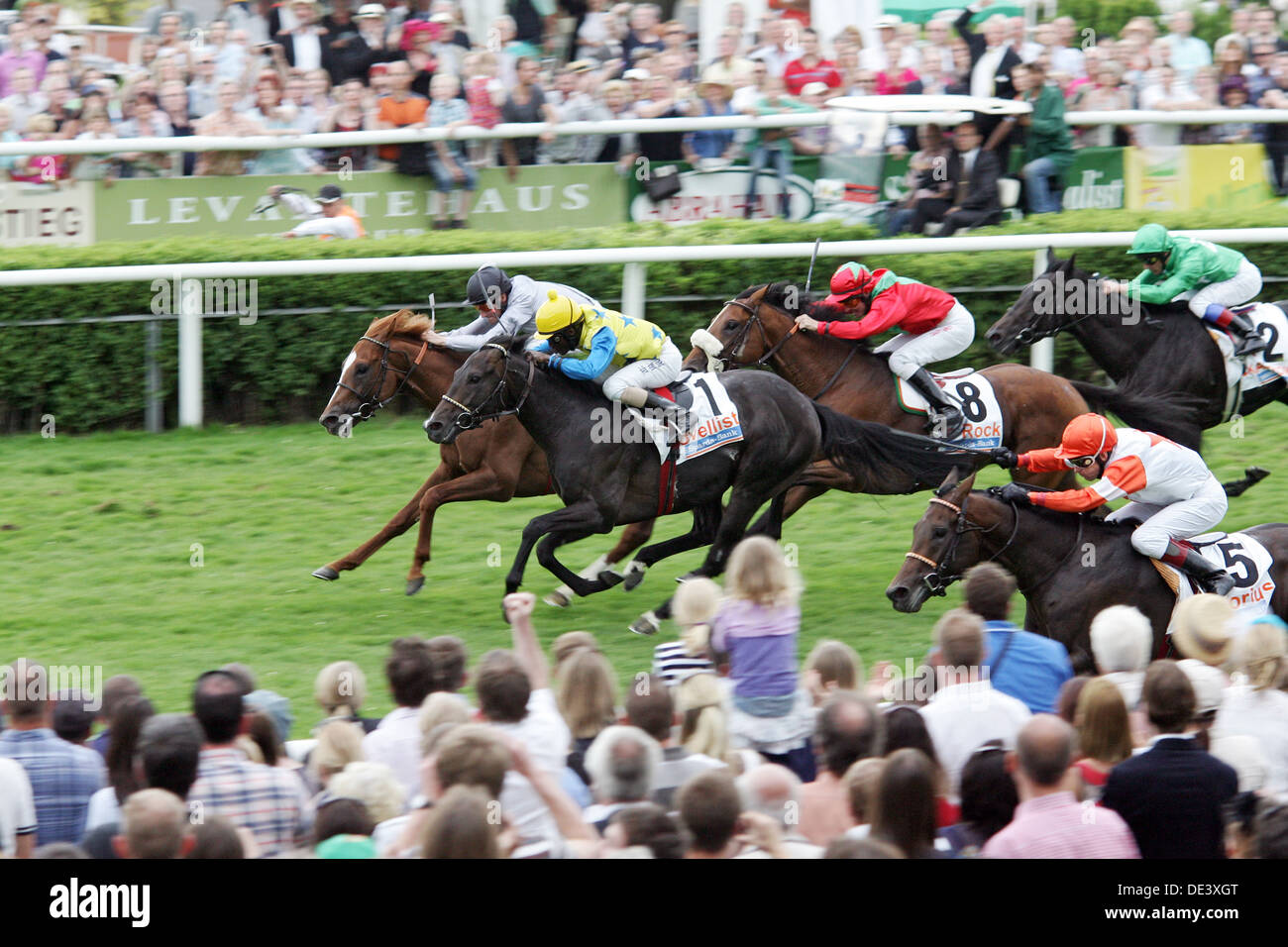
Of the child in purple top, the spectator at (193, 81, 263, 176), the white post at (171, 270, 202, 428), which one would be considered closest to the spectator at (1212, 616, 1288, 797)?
the child in purple top

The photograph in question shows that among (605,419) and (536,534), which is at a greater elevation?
(605,419)

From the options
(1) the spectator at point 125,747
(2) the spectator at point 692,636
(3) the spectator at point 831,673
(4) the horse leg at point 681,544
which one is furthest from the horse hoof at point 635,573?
(1) the spectator at point 125,747

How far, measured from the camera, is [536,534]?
23.1 feet

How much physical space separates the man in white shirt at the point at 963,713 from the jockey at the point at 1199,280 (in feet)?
13.3

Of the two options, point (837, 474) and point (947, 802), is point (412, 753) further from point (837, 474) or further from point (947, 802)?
point (837, 474)

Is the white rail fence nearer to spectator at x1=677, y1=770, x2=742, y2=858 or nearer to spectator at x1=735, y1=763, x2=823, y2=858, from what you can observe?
spectator at x1=735, y1=763, x2=823, y2=858

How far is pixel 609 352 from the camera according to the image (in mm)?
6941

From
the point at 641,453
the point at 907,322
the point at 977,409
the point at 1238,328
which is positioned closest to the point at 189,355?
the point at 641,453

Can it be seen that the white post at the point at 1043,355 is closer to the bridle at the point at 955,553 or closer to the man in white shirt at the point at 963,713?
the bridle at the point at 955,553

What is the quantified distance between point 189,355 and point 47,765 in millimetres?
5646

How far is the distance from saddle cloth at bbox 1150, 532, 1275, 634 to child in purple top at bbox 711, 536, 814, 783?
1.82 metres

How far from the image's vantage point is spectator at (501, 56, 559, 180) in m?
10.6

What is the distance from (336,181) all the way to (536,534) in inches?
170
